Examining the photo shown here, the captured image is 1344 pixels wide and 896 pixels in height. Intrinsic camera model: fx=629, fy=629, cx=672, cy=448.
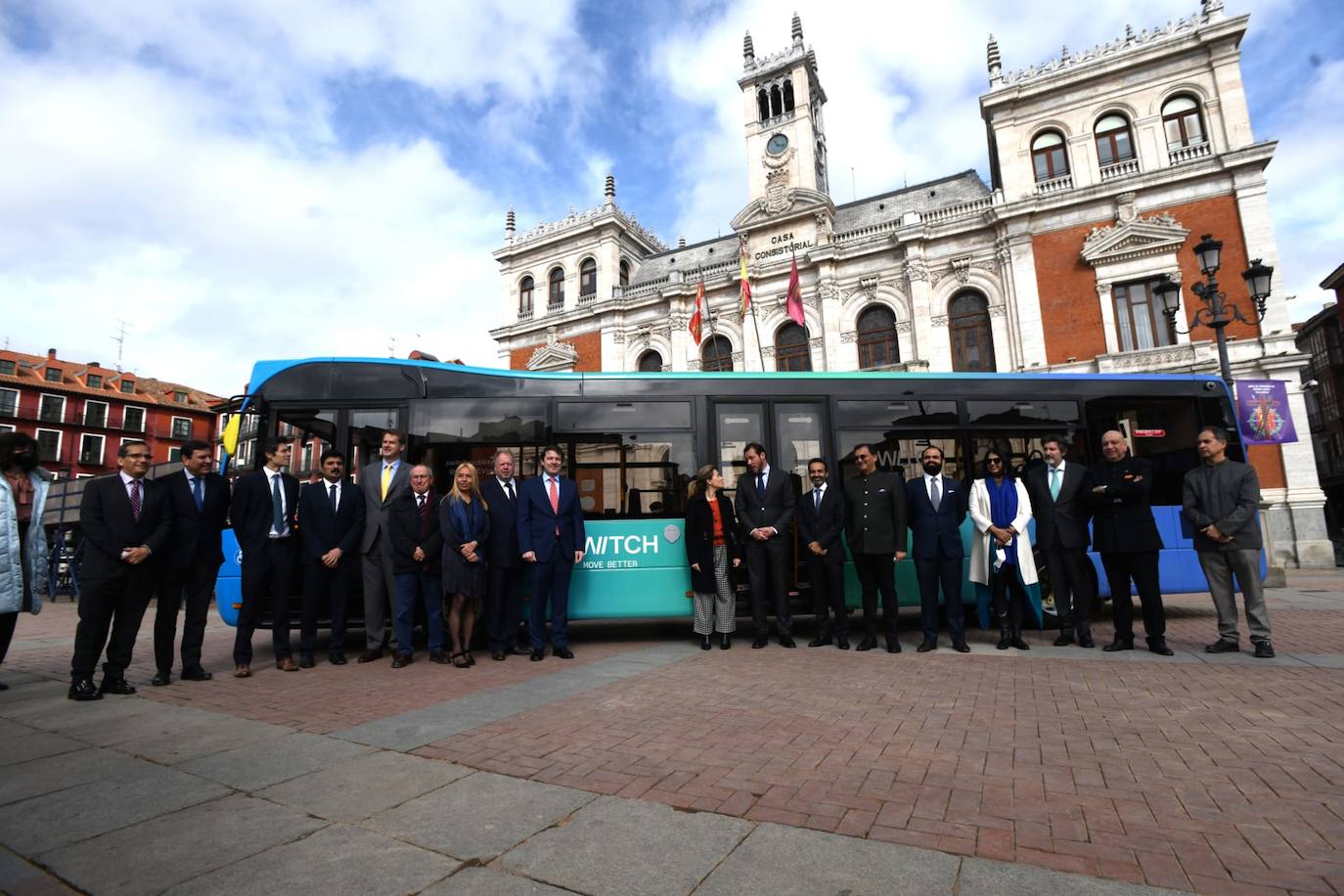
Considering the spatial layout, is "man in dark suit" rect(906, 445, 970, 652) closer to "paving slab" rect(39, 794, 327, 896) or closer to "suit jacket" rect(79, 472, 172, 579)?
"paving slab" rect(39, 794, 327, 896)

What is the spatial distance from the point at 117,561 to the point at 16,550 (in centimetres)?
74

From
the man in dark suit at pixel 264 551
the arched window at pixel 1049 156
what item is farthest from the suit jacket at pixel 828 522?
the arched window at pixel 1049 156

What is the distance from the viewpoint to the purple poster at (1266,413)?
460 inches

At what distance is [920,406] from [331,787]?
6.96 metres

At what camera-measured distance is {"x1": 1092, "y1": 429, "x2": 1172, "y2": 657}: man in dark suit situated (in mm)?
6066

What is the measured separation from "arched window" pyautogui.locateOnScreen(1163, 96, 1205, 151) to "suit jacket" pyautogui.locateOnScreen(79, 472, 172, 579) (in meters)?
29.9

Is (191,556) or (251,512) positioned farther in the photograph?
(251,512)

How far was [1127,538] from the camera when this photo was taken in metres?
6.15

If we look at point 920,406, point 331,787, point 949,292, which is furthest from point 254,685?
point 949,292

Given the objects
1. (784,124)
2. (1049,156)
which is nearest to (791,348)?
(1049,156)

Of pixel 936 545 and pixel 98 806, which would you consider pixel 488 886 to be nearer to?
pixel 98 806

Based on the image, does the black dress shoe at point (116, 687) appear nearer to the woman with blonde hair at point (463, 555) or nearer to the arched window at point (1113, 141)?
the woman with blonde hair at point (463, 555)

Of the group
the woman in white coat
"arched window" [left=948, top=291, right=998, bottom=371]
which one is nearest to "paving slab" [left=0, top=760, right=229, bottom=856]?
the woman in white coat

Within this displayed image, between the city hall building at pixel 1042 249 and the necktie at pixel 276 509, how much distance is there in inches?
757
